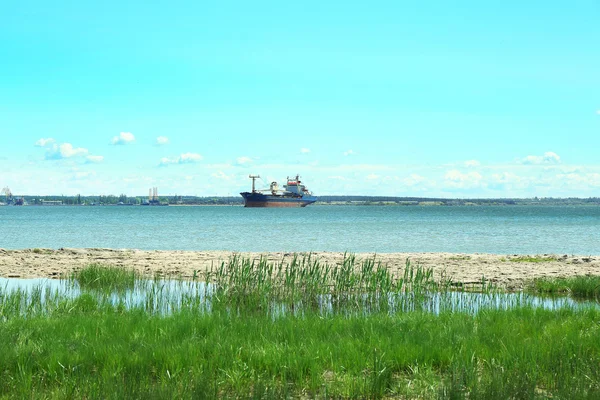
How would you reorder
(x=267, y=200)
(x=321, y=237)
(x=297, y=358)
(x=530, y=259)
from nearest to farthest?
(x=297, y=358)
(x=530, y=259)
(x=321, y=237)
(x=267, y=200)

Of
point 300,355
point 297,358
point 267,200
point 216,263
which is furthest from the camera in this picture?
point 267,200

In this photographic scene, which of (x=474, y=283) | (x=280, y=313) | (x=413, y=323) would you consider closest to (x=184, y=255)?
(x=474, y=283)

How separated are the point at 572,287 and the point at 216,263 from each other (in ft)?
43.5

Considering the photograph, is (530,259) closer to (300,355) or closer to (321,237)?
(300,355)

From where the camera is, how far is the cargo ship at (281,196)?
164 metres

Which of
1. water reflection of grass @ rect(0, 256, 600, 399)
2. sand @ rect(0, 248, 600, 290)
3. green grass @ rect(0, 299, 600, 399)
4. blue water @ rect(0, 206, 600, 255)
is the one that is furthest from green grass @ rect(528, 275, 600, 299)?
blue water @ rect(0, 206, 600, 255)

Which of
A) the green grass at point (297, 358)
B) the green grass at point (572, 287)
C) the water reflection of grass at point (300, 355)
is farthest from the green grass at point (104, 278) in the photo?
the green grass at point (572, 287)

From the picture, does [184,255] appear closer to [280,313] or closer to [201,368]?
[280,313]

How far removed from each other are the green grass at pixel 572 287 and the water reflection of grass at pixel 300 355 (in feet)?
19.7

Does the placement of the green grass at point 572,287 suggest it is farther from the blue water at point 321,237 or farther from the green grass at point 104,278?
the blue water at point 321,237

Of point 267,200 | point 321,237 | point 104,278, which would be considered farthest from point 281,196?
point 104,278

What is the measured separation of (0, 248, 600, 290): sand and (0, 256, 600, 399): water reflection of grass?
8.15 metres

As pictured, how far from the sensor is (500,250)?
39.3m

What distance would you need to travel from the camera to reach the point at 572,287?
18000mm
